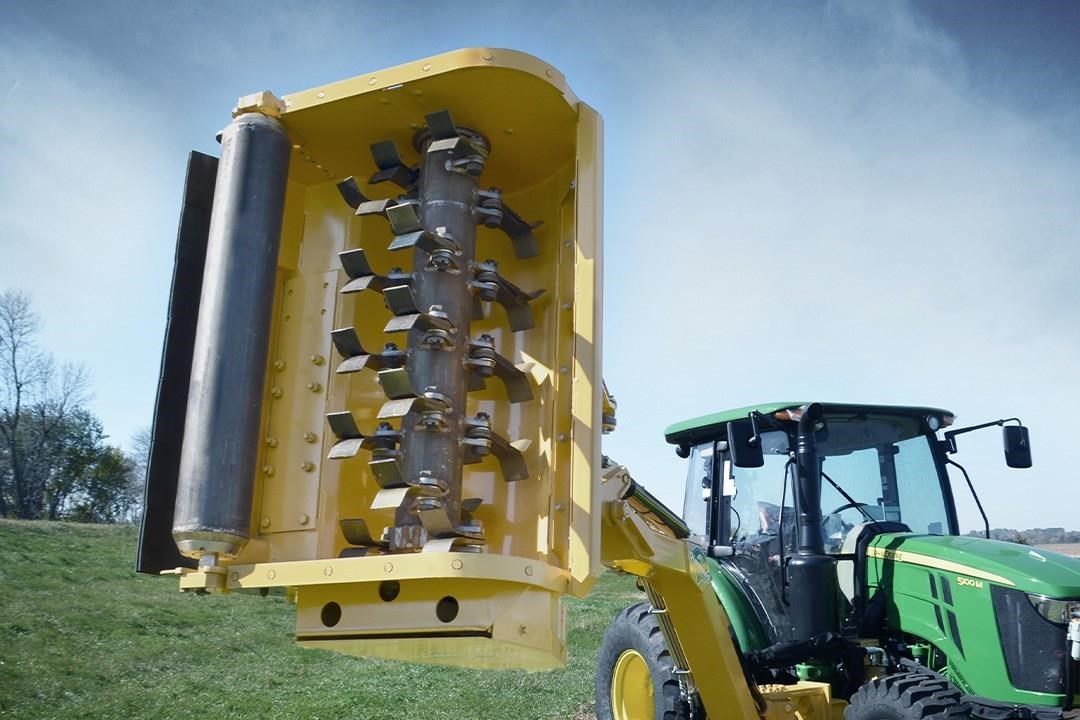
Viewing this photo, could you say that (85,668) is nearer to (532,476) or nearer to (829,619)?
(829,619)

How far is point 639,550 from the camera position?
149 inches

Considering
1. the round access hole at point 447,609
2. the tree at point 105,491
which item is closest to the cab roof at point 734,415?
the round access hole at point 447,609

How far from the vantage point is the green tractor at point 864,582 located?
4.46m

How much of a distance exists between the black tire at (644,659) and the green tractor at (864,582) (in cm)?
1

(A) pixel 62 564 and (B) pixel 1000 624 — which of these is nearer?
(B) pixel 1000 624

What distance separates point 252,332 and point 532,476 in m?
1.05

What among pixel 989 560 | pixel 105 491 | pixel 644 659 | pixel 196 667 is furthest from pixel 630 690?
pixel 105 491

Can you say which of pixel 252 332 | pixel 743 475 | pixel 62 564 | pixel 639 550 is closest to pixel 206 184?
pixel 252 332

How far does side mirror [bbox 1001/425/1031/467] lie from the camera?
17.7 feet

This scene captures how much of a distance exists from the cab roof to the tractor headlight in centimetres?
152

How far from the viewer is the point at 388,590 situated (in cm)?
260

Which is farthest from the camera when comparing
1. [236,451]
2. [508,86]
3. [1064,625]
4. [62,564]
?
[62,564]

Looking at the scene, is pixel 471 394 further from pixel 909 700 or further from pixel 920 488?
pixel 920 488

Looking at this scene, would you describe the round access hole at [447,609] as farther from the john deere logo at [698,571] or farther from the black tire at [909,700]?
the black tire at [909,700]
